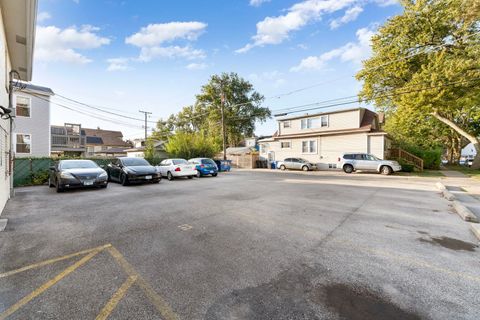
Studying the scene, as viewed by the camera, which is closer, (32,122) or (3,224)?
(3,224)

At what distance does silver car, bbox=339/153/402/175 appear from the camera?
57.0 feet

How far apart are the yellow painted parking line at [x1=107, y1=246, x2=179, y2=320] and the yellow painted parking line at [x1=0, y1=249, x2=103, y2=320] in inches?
14.4

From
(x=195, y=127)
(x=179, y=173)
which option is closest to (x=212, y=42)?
(x=179, y=173)

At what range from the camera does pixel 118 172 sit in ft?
39.4

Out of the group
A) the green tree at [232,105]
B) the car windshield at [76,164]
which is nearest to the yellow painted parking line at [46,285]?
the car windshield at [76,164]

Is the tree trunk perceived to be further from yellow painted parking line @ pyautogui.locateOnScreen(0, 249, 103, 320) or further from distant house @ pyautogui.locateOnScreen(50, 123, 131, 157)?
distant house @ pyautogui.locateOnScreen(50, 123, 131, 157)

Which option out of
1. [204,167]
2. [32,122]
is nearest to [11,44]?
[204,167]

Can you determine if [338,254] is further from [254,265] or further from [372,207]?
[372,207]

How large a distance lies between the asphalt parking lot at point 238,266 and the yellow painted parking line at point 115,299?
0.04 feet

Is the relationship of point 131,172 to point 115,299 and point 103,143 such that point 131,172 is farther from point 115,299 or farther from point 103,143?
point 103,143

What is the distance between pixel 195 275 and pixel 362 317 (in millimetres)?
1873

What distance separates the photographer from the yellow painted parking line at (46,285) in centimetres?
207

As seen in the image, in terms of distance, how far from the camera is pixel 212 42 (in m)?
15.4

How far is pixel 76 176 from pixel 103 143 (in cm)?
4664
